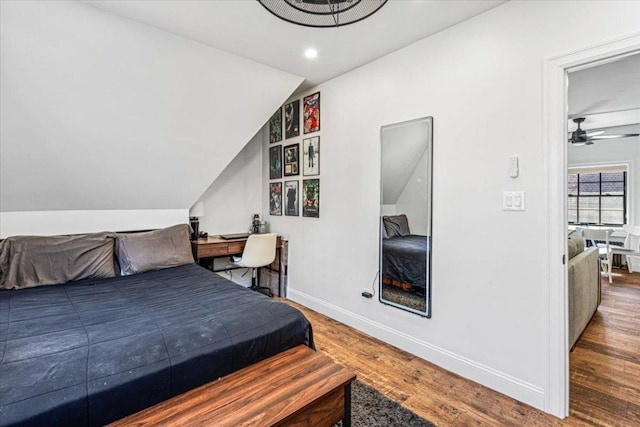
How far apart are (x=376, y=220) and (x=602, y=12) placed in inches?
74.4

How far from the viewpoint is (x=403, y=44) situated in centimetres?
254

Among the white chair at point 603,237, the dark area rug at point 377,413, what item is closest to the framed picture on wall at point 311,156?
the dark area rug at point 377,413

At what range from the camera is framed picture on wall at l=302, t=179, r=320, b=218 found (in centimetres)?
346

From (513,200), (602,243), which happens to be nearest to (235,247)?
(513,200)

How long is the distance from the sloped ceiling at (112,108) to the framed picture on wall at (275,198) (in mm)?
821

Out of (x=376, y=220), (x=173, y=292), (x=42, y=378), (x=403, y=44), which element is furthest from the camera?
(x=376, y=220)

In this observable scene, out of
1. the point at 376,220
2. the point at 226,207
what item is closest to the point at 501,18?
the point at 376,220

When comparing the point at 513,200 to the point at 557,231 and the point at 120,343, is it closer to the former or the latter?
the point at 557,231

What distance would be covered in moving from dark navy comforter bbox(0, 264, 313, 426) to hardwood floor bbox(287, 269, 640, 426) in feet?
2.56

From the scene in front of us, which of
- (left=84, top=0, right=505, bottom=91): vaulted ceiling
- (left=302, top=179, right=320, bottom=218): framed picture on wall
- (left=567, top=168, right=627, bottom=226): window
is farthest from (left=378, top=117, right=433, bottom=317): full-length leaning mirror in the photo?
(left=567, top=168, right=627, bottom=226): window

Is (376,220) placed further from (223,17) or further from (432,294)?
(223,17)

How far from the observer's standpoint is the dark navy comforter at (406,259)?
2494 millimetres

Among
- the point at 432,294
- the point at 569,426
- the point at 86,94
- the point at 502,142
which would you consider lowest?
the point at 569,426

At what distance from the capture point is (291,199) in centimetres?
384
